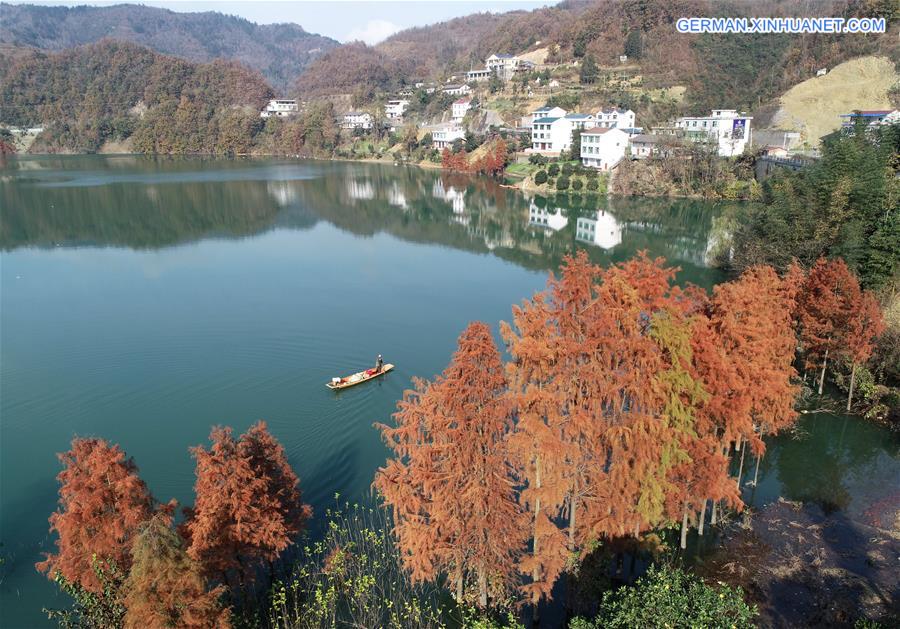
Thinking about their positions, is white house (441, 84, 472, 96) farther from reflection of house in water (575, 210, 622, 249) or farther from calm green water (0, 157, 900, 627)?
reflection of house in water (575, 210, 622, 249)

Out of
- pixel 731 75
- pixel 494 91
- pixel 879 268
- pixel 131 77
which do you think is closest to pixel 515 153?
pixel 494 91

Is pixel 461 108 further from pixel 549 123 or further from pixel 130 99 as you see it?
pixel 130 99

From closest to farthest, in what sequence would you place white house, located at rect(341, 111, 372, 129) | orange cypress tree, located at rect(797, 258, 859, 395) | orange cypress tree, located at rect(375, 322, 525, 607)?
orange cypress tree, located at rect(375, 322, 525, 607), orange cypress tree, located at rect(797, 258, 859, 395), white house, located at rect(341, 111, 372, 129)

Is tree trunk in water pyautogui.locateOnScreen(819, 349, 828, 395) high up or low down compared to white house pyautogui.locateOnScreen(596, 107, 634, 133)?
down

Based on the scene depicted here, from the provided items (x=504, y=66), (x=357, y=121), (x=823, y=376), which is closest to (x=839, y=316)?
(x=823, y=376)

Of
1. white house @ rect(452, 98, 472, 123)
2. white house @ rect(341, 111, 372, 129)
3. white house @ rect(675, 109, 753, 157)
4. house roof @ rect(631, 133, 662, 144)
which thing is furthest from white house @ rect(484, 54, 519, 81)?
white house @ rect(675, 109, 753, 157)

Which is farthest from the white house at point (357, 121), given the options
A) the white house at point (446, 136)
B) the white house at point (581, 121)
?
the white house at point (581, 121)
